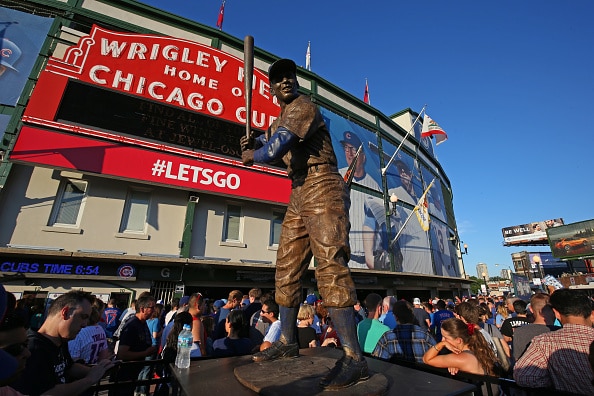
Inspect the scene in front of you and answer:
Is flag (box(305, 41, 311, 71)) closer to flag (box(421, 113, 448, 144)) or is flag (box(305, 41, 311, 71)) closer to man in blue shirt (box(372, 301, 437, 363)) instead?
flag (box(421, 113, 448, 144))

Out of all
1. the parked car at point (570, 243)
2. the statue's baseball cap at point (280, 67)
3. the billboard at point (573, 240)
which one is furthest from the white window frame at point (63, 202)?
the parked car at point (570, 243)

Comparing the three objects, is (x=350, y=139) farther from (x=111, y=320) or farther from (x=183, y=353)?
(x=183, y=353)

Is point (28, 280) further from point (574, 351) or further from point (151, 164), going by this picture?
point (574, 351)

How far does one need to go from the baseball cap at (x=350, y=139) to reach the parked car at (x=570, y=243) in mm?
39308

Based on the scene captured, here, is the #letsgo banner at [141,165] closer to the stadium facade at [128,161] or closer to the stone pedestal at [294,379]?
the stadium facade at [128,161]

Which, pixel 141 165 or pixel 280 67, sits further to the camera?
pixel 141 165

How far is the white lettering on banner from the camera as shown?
427 inches

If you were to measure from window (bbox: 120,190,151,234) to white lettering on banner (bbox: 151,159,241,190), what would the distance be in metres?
1.47

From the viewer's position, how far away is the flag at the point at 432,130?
20172mm

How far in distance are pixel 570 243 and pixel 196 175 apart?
50.6 m

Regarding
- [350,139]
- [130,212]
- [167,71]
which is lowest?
[130,212]

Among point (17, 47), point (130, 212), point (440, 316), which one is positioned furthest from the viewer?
point (130, 212)

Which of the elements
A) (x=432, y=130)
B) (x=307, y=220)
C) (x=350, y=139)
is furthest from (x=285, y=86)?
(x=432, y=130)

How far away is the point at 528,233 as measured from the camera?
61406 millimetres
